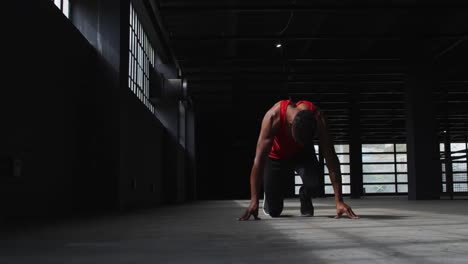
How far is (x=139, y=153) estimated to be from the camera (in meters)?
10.1

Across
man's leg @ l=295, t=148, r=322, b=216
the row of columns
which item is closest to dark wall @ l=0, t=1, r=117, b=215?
man's leg @ l=295, t=148, r=322, b=216

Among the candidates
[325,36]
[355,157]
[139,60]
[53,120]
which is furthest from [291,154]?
[355,157]

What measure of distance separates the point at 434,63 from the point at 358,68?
2074mm

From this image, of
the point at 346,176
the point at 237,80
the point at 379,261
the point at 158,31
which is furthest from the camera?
the point at 346,176

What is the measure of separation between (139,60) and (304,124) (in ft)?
23.4

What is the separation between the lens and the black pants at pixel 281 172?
18.7 feet

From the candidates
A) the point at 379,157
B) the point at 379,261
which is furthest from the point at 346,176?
the point at 379,261

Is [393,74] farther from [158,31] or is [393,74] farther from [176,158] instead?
[158,31]

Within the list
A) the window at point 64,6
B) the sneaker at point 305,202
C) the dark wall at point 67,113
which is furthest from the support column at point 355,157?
the sneaker at point 305,202

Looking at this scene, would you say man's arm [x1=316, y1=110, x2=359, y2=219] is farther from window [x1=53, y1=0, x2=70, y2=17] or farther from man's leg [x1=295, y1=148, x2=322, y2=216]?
window [x1=53, y1=0, x2=70, y2=17]

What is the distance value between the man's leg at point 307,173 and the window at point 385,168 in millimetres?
30891

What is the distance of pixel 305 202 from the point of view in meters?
5.91

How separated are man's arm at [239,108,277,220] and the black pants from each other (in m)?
0.72

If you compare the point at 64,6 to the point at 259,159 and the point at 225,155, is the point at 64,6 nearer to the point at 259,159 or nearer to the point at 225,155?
the point at 259,159
